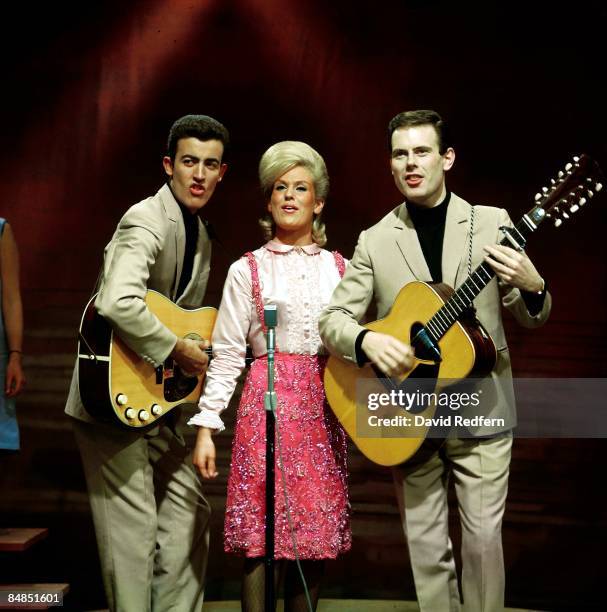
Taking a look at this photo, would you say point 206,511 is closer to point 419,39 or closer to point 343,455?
point 343,455

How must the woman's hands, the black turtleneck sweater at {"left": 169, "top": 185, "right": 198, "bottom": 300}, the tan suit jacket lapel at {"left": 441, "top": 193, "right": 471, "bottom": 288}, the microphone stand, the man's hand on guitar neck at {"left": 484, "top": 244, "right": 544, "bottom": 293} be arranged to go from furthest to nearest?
the black turtleneck sweater at {"left": 169, "top": 185, "right": 198, "bottom": 300}
the woman's hands
the tan suit jacket lapel at {"left": 441, "top": 193, "right": 471, "bottom": 288}
the microphone stand
the man's hand on guitar neck at {"left": 484, "top": 244, "right": 544, "bottom": 293}

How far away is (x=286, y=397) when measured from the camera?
314 centimetres

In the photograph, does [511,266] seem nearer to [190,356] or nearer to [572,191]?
[572,191]

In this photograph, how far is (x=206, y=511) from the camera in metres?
3.44

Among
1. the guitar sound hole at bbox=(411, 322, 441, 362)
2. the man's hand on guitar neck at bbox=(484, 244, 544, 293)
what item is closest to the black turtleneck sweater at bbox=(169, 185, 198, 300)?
the guitar sound hole at bbox=(411, 322, 441, 362)

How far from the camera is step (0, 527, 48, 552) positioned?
12.0 ft

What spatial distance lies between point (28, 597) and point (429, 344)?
206 cm

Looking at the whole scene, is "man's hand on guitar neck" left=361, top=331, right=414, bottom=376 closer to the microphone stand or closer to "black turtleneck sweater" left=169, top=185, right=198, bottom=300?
the microphone stand

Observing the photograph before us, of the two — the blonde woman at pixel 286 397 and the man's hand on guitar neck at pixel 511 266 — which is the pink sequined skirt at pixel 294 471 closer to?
the blonde woman at pixel 286 397

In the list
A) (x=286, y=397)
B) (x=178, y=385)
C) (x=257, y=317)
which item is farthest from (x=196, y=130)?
(x=286, y=397)

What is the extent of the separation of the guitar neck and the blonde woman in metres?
0.55

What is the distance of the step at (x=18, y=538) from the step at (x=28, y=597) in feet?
0.55

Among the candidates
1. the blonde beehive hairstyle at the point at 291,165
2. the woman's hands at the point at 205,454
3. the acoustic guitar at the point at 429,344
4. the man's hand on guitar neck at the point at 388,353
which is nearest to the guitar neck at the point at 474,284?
the acoustic guitar at the point at 429,344

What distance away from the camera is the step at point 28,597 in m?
3.56
